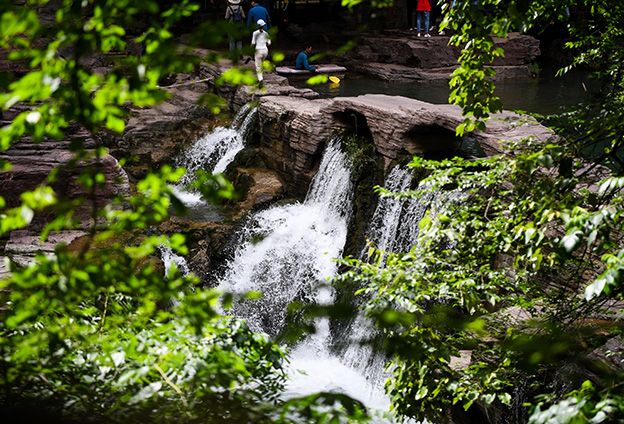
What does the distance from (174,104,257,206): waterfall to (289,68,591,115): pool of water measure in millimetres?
2726

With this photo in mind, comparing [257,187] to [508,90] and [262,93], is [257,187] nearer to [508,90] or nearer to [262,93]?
[262,93]

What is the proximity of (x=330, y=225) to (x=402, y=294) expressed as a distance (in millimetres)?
5684

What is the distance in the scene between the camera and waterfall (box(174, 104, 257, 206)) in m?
11.4

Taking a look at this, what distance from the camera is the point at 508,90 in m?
15.0

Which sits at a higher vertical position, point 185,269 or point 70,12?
point 70,12

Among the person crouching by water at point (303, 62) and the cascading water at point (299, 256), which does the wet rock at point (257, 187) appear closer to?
the cascading water at point (299, 256)

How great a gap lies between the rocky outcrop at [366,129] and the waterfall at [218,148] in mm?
570

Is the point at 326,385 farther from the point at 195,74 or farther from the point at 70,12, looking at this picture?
the point at 195,74

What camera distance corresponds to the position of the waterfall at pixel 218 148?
11.4m

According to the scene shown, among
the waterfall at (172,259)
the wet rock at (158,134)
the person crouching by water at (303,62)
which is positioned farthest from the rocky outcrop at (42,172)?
the person crouching by water at (303,62)

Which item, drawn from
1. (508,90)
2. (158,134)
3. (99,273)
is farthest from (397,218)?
(508,90)

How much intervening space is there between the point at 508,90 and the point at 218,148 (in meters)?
8.40

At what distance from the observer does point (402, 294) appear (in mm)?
3289

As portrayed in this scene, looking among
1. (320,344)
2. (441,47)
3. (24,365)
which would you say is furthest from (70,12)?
(441,47)
